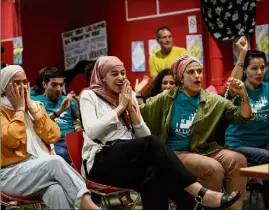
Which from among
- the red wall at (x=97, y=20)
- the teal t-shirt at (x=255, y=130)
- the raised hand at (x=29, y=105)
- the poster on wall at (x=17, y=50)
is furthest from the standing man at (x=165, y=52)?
the poster on wall at (x=17, y=50)

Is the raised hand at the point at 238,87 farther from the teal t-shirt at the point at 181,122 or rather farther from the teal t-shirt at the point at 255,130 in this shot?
the teal t-shirt at the point at 255,130

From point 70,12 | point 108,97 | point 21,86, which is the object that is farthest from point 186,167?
point 70,12

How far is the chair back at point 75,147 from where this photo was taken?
Answer: 339 cm

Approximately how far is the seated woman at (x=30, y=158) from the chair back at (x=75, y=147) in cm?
10

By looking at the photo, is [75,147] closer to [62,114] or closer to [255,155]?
[62,114]

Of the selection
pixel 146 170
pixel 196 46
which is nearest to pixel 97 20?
pixel 196 46

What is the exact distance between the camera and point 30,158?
322cm

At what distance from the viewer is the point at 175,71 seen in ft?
12.2

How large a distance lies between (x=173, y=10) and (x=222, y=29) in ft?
2.80

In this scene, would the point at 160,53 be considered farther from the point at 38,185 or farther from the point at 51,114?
the point at 38,185

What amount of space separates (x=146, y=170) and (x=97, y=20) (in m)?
4.56

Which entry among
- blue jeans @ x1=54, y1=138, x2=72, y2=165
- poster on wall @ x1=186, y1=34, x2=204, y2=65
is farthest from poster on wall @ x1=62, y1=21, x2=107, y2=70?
blue jeans @ x1=54, y1=138, x2=72, y2=165

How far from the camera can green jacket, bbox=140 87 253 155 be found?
11.5 ft

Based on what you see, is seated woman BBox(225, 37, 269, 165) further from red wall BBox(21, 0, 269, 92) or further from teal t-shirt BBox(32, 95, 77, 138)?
red wall BBox(21, 0, 269, 92)
